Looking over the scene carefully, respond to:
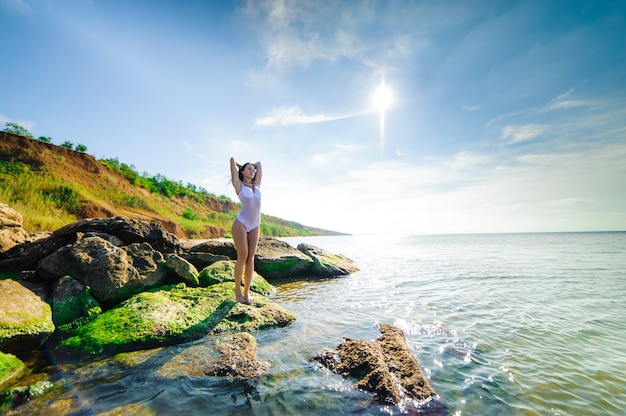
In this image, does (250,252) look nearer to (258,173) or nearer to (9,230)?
(258,173)

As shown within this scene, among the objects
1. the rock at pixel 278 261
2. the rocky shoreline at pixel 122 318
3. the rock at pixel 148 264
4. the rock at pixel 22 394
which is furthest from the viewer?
the rock at pixel 278 261

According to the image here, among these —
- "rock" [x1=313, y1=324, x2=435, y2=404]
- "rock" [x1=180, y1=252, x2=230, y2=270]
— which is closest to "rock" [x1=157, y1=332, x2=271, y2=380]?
"rock" [x1=313, y1=324, x2=435, y2=404]

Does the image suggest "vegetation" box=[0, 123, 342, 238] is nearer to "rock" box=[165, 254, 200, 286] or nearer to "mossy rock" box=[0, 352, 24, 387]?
"rock" box=[165, 254, 200, 286]

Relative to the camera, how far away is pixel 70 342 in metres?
3.93

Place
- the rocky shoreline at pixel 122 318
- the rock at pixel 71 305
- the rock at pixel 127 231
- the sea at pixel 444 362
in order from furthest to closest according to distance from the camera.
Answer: the rock at pixel 127 231 → the rock at pixel 71 305 → the rocky shoreline at pixel 122 318 → the sea at pixel 444 362

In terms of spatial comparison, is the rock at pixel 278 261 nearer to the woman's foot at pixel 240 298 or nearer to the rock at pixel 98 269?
the woman's foot at pixel 240 298

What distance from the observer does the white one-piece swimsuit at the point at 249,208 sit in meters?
5.35

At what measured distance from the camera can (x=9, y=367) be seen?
325 centimetres

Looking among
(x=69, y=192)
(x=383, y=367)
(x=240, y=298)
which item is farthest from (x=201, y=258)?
(x=69, y=192)

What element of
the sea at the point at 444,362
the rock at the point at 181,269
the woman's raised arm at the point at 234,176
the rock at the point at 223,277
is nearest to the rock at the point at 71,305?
the rock at the point at 181,269

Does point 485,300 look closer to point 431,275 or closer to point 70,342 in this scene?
point 431,275

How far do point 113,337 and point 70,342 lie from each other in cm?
57

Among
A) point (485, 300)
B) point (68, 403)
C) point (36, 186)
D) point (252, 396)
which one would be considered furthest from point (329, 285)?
point (36, 186)

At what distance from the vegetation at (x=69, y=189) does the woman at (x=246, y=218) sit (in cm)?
1170
